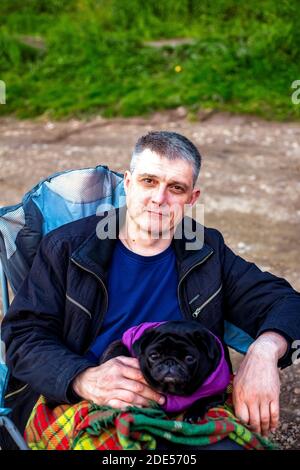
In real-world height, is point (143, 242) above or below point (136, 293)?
above

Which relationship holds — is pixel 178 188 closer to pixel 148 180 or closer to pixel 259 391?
pixel 148 180

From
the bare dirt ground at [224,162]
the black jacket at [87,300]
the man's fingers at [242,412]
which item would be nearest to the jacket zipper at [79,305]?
the black jacket at [87,300]

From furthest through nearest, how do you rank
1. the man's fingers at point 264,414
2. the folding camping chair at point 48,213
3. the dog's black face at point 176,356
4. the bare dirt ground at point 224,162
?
the bare dirt ground at point 224,162, the folding camping chair at point 48,213, the man's fingers at point 264,414, the dog's black face at point 176,356

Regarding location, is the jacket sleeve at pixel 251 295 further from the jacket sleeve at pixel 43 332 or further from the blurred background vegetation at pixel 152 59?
the blurred background vegetation at pixel 152 59

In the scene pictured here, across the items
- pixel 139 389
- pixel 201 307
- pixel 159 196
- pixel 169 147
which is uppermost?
pixel 169 147

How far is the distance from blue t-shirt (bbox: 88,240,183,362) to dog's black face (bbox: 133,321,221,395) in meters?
0.32

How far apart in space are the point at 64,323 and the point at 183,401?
0.65m

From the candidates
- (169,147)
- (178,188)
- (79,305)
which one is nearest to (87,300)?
(79,305)

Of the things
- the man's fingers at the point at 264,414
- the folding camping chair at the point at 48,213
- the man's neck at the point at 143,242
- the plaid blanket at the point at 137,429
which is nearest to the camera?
the plaid blanket at the point at 137,429

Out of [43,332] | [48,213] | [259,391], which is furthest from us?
[48,213]

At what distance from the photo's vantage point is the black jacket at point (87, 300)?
2.72 m

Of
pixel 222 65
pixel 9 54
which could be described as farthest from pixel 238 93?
pixel 9 54

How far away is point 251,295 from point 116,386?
2.53 feet

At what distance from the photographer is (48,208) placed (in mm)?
3291
